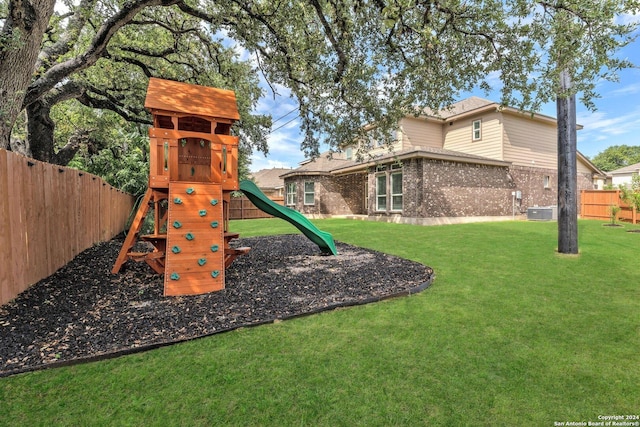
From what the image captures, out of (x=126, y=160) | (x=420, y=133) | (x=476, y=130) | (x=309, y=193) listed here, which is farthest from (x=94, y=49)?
(x=476, y=130)

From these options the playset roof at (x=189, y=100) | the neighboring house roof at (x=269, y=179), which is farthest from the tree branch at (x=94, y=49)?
the neighboring house roof at (x=269, y=179)

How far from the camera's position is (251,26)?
19.0 feet

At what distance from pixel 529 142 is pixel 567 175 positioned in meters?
12.2

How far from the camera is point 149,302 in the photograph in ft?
12.6

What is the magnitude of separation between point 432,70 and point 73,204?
6.89 meters

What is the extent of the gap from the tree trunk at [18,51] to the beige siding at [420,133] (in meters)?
14.2

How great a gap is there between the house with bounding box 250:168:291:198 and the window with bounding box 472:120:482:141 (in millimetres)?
21566

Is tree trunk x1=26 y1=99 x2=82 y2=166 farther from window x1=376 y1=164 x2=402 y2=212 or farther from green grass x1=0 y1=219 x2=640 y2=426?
window x1=376 y1=164 x2=402 y2=212

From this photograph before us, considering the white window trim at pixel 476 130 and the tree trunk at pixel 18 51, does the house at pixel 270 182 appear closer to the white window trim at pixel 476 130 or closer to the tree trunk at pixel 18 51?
the white window trim at pixel 476 130

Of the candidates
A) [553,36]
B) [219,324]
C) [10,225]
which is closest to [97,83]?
[10,225]

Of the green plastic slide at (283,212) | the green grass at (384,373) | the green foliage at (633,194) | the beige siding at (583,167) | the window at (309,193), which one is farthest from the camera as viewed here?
the window at (309,193)

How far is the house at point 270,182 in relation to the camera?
35.8 meters

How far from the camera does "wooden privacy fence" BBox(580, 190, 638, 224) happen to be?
13180 millimetres

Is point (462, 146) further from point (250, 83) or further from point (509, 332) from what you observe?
point (509, 332)
